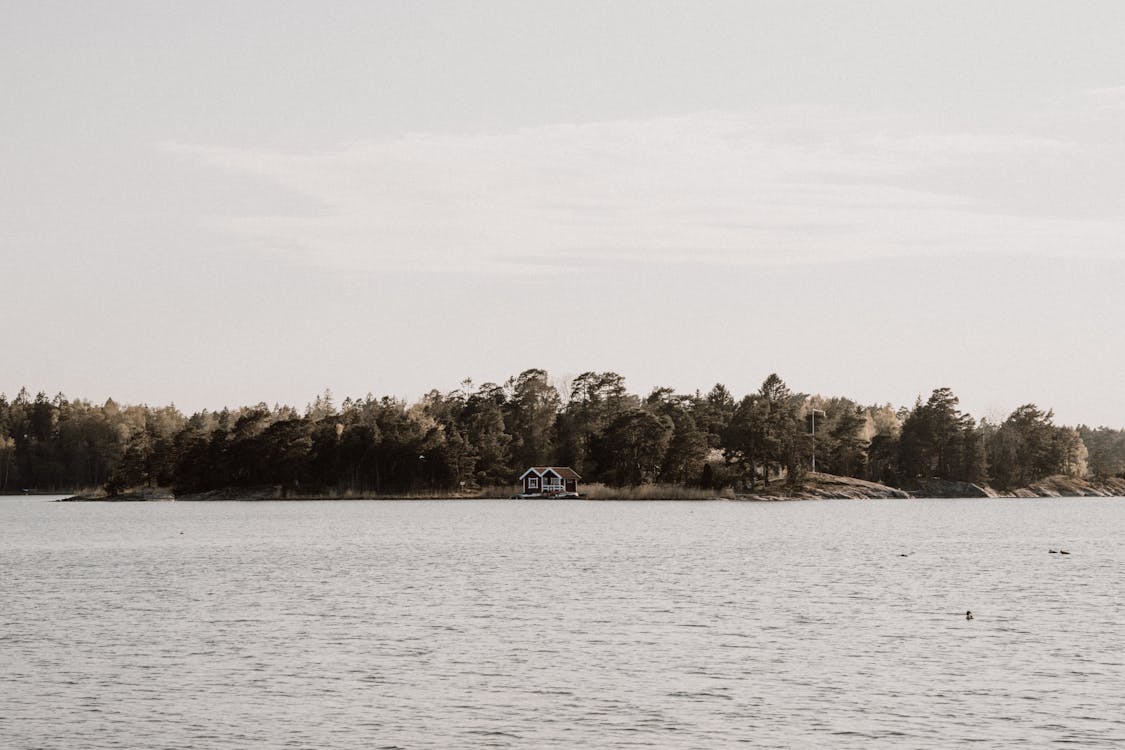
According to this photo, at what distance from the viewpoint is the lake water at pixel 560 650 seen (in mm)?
30031

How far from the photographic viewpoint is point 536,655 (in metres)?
41.0

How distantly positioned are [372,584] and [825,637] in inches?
1126

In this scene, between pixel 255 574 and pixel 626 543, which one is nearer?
pixel 255 574

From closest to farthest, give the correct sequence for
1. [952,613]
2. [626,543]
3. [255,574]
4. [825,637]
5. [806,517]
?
[825,637] < [952,613] < [255,574] < [626,543] < [806,517]

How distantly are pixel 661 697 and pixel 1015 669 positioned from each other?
37.3ft

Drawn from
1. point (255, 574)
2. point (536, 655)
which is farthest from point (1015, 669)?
point (255, 574)

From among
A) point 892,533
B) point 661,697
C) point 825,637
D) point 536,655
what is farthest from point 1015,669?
point 892,533

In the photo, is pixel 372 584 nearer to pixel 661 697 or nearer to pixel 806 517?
pixel 661 697

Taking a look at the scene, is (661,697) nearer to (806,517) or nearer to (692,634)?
(692,634)

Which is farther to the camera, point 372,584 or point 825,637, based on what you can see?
point 372,584

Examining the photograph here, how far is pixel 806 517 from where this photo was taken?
170250mm

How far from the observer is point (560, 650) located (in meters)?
42.2

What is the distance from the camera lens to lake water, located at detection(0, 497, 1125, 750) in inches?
1182

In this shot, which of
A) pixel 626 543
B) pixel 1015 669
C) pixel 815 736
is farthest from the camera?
pixel 626 543
